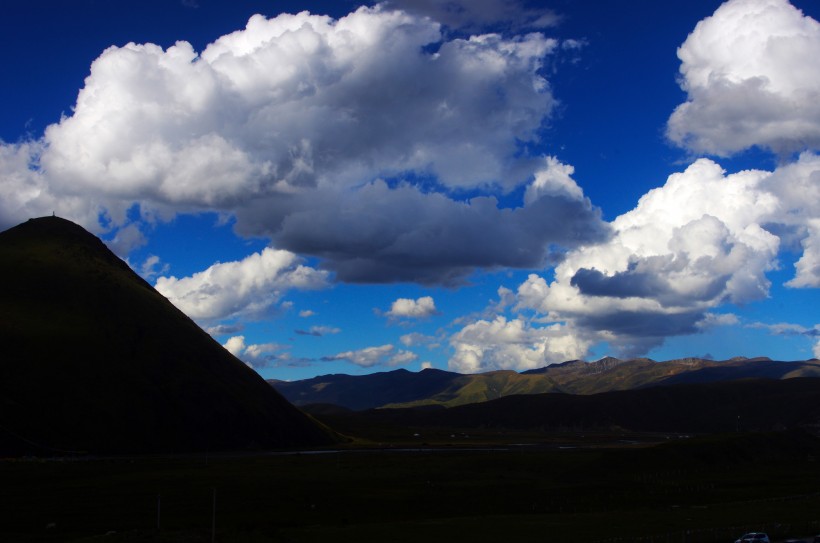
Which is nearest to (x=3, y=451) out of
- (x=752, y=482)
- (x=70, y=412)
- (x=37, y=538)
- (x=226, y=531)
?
(x=70, y=412)

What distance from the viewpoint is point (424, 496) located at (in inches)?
3935

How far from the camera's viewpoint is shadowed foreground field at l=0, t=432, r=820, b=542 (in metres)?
69.5

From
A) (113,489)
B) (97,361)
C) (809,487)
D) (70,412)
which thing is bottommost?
(809,487)

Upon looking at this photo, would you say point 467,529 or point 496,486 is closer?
point 467,529

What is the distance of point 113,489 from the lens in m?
101

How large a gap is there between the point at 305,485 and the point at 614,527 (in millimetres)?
52265

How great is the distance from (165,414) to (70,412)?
23.0 meters

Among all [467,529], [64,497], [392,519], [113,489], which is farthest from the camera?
[113,489]

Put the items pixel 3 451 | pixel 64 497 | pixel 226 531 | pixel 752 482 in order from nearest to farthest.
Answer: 1. pixel 226 531
2. pixel 64 497
3. pixel 752 482
4. pixel 3 451

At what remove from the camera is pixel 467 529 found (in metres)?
71.5

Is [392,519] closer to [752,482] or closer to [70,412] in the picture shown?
[752,482]

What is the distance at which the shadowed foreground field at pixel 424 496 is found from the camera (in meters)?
69.5

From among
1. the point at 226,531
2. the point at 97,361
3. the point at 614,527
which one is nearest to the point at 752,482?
the point at 614,527

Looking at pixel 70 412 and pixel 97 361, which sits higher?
pixel 97 361
